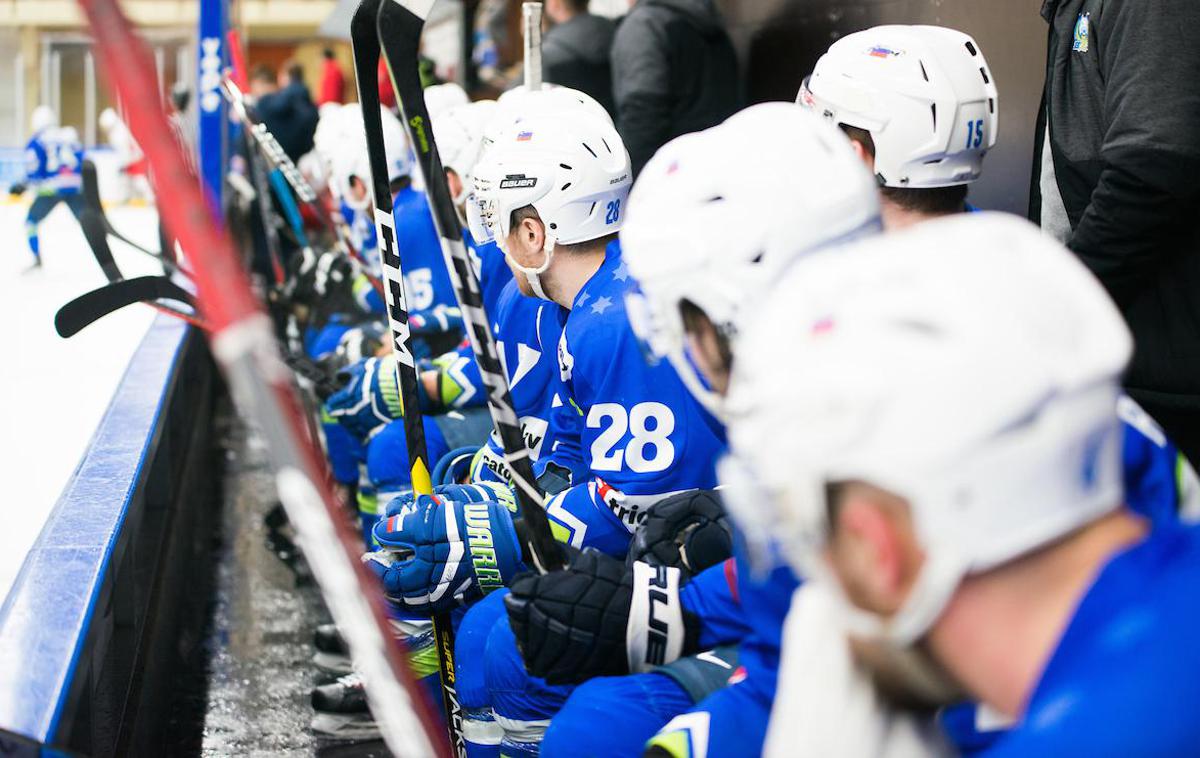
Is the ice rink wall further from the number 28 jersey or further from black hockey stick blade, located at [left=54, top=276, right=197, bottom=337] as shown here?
the number 28 jersey

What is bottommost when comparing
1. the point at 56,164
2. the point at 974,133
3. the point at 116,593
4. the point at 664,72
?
the point at 56,164

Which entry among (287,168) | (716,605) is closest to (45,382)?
(287,168)

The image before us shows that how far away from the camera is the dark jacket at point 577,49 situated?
5.56 m

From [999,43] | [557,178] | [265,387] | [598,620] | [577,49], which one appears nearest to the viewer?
[265,387]

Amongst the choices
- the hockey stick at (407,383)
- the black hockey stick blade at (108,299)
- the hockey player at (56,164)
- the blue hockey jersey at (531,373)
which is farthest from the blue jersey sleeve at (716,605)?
the hockey player at (56,164)

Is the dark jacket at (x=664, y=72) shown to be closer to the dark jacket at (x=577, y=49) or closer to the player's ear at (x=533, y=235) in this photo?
the dark jacket at (x=577, y=49)

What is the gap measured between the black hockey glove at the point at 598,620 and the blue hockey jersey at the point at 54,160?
1190cm

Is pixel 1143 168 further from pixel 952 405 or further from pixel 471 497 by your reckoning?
pixel 952 405

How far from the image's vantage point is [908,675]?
1081mm

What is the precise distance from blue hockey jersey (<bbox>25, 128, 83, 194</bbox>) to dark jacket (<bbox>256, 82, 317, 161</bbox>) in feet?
12.6

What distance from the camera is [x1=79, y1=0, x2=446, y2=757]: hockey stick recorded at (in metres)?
1.18

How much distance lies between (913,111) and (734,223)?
1063mm

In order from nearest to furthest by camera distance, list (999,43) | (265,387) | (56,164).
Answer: (265,387)
(999,43)
(56,164)

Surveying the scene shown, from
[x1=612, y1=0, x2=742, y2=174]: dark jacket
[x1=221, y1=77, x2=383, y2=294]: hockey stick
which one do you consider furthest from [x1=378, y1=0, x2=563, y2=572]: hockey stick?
[x1=612, y1=0, x2=742, y2=174]: dark jacket
